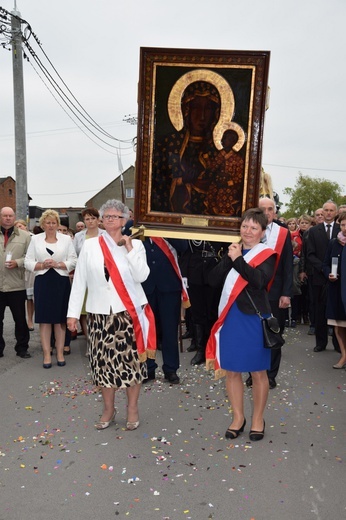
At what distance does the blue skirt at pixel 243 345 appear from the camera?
13.9 ft

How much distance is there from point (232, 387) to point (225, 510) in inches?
47.7

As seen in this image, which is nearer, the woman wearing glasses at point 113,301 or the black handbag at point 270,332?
the black handbag at point 270,332

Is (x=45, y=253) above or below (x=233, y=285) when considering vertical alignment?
below

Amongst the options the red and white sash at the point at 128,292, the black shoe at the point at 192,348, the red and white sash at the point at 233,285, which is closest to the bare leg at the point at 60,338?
the black shoe at the point at 192,348

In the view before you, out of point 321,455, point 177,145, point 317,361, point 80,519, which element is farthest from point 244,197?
point 317,361

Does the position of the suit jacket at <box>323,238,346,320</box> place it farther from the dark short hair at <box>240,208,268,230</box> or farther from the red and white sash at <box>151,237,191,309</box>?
the dark short hair at <box>240,208,268,230</box>

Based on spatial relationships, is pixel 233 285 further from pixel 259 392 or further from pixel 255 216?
pixel 259 392

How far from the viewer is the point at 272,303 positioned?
5641mm

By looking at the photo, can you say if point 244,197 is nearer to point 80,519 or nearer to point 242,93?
point 242,93

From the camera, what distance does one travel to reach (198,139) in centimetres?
475

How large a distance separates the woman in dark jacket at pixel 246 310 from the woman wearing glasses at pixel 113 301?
27.4 inches

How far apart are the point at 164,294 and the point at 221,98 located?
2298 millimetres

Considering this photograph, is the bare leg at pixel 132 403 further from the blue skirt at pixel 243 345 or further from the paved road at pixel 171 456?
the blue skirt at pixel 243 345

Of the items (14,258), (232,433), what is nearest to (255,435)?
(232,433)
